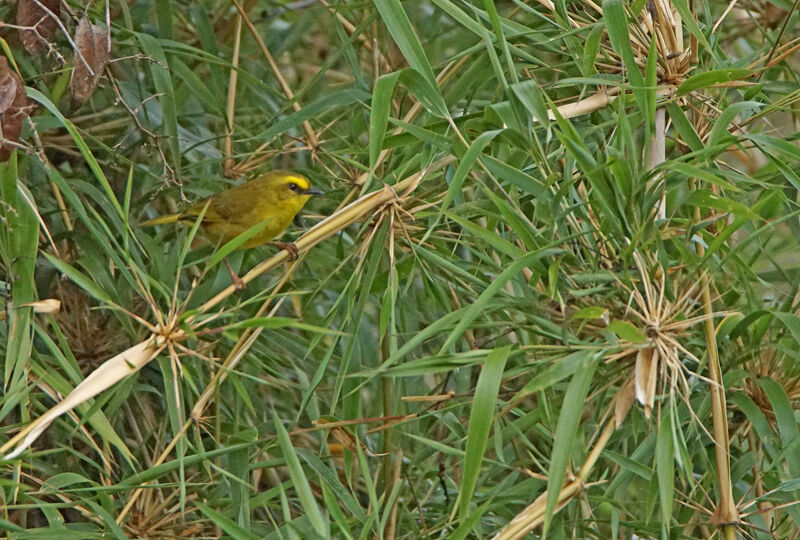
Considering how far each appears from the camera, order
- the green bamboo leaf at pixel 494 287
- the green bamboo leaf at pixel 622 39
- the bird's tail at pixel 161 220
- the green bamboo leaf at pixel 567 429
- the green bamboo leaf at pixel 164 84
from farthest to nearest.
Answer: the bird's tail at pixel 161 220 < the green bamboo leaf at pixel 164 84 < the green bamboo leaf at pixel 622 39 < the green bamboo leaf at pixel 494 287 < the green bamboo leaf at pixel 567 429

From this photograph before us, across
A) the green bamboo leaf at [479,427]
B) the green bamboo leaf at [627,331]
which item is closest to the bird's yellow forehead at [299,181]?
the green bamboo leaf at [479,427]

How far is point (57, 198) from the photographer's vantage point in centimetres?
284

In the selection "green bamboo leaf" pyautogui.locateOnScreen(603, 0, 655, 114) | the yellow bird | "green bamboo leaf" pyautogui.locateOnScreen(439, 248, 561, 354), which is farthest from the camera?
the yellow bird

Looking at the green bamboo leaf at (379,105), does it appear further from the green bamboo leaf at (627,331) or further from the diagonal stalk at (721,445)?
the diagonal stalk at (721,445)

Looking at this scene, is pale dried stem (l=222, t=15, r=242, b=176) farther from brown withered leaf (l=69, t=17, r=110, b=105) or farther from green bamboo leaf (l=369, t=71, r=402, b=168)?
green bamboo leaf (l=369, t=71, r=402, b=168)

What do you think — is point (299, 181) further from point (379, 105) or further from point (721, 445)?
point (721, 445)

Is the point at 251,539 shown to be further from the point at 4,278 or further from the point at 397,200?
the point at 4,278

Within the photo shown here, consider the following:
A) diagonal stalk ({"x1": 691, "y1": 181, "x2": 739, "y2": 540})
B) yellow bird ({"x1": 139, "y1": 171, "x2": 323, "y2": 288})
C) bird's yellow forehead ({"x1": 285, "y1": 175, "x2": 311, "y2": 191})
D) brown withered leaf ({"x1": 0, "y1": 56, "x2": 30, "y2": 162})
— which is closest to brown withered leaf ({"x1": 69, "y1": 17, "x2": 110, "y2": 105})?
brown withered leaf ({"x1": 0, "y1": 56, "x2": 30, "y2": 162})

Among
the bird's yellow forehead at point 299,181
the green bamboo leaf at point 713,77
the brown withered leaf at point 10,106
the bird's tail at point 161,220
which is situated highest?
the green bamboo leaf at point 713,77

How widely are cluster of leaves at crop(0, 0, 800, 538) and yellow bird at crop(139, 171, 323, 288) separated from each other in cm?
7

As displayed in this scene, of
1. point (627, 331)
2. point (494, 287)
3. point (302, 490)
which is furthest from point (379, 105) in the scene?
point (302, 490)

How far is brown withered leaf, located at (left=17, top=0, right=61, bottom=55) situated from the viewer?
221cm

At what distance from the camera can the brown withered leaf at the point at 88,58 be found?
226cm

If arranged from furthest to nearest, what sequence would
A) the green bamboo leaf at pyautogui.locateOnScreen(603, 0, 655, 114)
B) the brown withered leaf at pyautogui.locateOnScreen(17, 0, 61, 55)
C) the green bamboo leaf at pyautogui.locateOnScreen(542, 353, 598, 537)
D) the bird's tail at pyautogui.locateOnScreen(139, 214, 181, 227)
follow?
the bird's tail at pyautogui.locateOnScreen(139, 214, 181, 227) < the brown withered leaf at pyautogui.locateOnScreen(17, 0, 61, 55) < the green bamboo leaf at pyautogui.locateOnScreen(603, 0, 655, 114) < the green bamboo leaf at pyautogui.locateOnScreen(542, 353, 598, 537)
